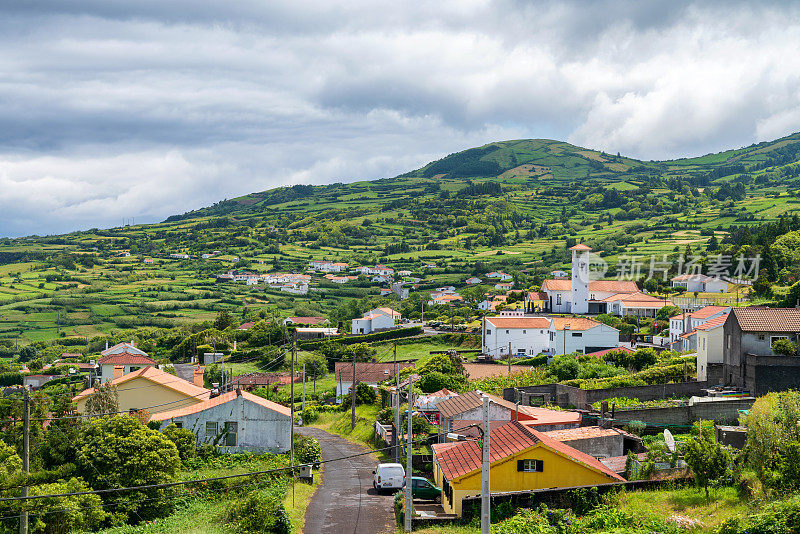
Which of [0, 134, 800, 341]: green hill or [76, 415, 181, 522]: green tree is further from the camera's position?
[0, 134, 800, 341]: green hill

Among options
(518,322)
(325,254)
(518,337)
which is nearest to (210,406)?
(518,337)

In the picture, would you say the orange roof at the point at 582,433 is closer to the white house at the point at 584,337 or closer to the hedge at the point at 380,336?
the white house at the point at 584,337

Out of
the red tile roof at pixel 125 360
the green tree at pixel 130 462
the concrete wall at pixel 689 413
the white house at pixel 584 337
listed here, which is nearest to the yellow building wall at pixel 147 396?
the green tree at pixel 130 462

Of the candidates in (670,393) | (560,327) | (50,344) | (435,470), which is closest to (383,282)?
(50,344)

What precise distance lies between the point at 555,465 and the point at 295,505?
9.07m

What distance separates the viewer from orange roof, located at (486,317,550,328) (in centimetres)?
6862

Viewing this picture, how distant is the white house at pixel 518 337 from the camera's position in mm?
68300

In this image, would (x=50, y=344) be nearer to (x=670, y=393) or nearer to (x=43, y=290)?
(x=43, y=290)

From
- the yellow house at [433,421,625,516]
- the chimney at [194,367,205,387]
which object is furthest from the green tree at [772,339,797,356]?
the chimney at [194,367,205,387]

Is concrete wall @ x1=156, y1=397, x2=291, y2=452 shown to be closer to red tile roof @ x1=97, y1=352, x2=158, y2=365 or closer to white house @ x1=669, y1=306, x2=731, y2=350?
red tile roof @ x1=97, y1=352, x2=158, y2=365

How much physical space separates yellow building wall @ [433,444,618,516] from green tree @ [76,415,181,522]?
1100cm

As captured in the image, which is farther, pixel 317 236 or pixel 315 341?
pixel 317 236

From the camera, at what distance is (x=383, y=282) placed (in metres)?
145

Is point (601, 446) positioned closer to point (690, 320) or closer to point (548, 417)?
point (548, 417)
